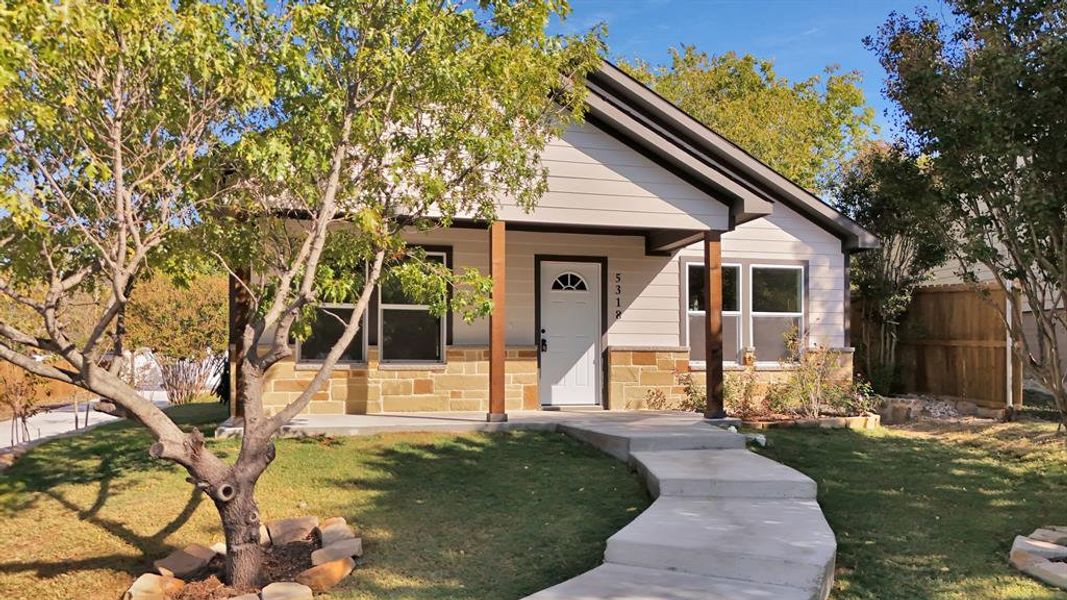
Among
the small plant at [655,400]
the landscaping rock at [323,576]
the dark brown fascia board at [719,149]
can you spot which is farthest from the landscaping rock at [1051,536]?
the dark brown fascia board at [719,149]

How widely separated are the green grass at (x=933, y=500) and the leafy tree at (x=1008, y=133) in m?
1.27

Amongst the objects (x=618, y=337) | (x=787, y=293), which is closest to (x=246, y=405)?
(x=618, y=337)

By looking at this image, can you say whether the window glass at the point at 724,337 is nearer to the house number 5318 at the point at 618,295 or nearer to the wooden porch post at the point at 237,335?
the house number 5318 at the point at 618,295

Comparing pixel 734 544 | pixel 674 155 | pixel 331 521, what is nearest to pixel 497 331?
pixel 674 155

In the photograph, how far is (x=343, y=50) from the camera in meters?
6.15

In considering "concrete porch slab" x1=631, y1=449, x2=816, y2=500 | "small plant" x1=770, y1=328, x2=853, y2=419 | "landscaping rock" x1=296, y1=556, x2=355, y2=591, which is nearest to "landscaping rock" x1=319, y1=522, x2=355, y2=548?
"landscaping rock" x1=296, y1=556, x2=355, y2=591

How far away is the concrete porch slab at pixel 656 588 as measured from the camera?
459 cm

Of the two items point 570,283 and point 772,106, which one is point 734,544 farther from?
point 772,106

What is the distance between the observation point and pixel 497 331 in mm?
9852

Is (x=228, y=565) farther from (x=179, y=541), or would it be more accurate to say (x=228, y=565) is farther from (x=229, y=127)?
(x=229, y=127)

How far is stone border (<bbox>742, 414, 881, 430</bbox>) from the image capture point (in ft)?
35.1

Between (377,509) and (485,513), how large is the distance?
0.96 metres

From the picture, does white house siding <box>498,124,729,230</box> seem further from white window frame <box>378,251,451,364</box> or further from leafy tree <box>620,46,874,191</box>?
leafy tree <box>620,46,874,191</box>

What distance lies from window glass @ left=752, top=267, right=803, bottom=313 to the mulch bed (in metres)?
9.41
